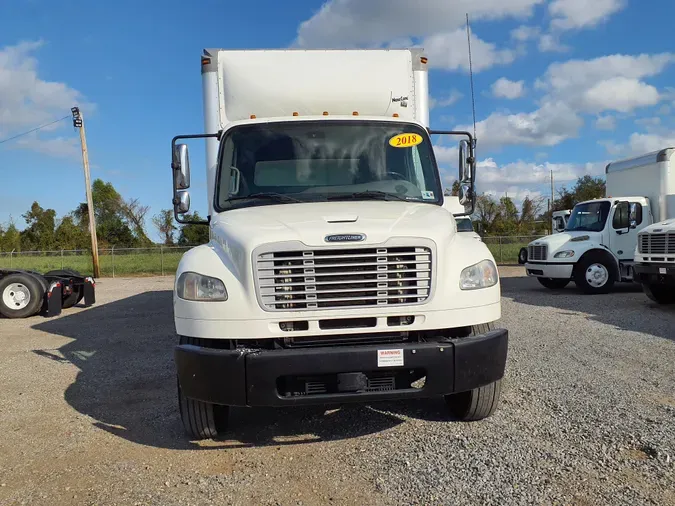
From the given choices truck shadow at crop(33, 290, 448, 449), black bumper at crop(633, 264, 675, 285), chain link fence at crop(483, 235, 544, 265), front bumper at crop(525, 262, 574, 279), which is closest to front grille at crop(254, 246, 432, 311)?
truck shadow at crop(33, 290, 448, 449)

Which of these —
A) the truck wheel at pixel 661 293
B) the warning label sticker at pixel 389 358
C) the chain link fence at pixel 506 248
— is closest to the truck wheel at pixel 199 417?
the warning label sticker at pixel 389 358

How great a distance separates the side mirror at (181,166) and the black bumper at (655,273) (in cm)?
885

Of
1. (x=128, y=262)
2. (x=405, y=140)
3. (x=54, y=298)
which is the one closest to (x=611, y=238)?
(x=405, y=140)

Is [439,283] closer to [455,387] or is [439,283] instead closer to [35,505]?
[455,387]

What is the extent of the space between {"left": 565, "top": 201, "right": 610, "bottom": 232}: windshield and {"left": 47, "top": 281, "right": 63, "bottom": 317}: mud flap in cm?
1244

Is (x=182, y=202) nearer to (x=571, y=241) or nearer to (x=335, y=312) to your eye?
(x=335, y=312)

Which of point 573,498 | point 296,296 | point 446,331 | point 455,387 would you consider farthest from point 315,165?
point 573,498

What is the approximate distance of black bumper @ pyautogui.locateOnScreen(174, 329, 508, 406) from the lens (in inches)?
138

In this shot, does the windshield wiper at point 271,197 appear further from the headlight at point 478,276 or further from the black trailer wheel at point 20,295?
the black trailer wheel at point 20,295

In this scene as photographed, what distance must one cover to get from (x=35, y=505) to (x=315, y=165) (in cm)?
325

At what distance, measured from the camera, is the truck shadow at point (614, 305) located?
8641mm

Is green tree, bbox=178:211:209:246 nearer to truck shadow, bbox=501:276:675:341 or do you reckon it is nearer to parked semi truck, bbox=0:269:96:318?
parked semi truck, bbox=0:269:96:318

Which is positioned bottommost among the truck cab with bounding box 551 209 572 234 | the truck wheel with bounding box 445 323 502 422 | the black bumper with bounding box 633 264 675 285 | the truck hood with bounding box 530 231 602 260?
the truck wheel with bounding box 445 323 502 422

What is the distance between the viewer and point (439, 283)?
373 centimetres
